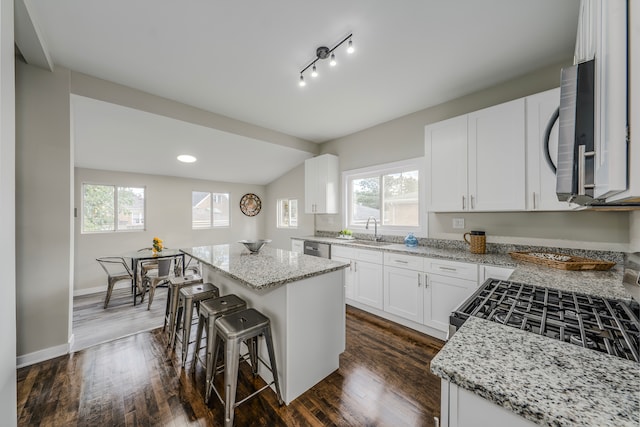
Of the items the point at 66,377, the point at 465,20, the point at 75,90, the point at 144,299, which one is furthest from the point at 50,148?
the point at 465,20

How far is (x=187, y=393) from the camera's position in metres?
1.75

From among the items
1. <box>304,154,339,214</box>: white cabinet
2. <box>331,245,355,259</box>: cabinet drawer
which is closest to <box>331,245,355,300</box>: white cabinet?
<box>331,245,355,259</box>: cabinet drawer

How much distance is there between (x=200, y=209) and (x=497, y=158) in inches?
209

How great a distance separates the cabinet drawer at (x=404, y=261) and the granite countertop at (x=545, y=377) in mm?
1831

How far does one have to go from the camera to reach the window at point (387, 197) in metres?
3.37

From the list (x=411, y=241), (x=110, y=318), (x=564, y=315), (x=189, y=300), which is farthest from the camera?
(x=411, y=241)

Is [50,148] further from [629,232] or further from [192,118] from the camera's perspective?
[629,232]

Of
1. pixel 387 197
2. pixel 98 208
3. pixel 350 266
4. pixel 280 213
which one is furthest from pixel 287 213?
pixel 98 208

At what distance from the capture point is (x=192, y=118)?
3123 mm

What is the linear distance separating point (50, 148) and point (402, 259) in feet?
11.8

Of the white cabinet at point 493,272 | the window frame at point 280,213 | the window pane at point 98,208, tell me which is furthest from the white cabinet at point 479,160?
the window pane at point 98,208

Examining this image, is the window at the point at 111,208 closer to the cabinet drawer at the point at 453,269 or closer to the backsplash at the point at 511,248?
the backsplash at the point at 511,248

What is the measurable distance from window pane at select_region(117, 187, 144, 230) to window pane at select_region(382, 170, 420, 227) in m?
4.45

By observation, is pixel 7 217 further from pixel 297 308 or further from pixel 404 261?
pixel 404 261
